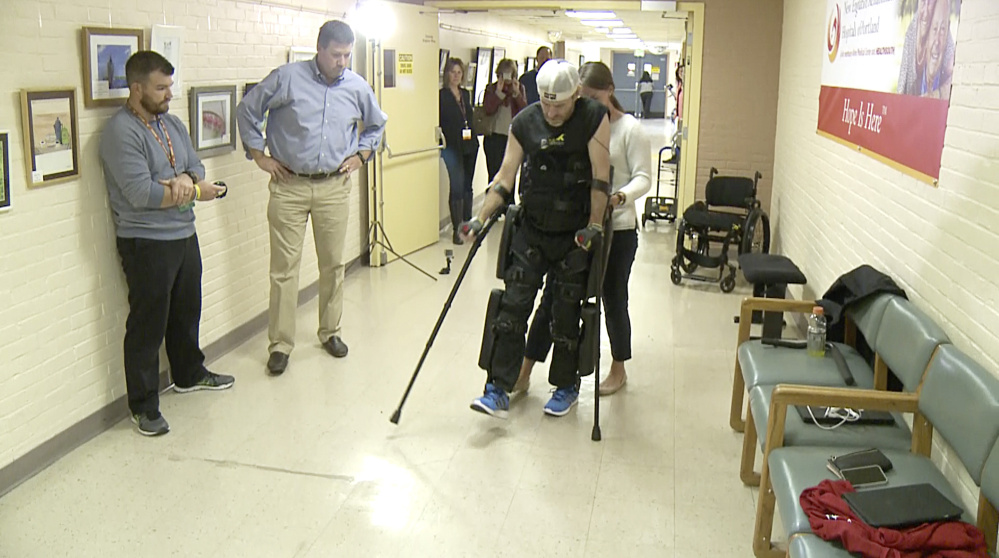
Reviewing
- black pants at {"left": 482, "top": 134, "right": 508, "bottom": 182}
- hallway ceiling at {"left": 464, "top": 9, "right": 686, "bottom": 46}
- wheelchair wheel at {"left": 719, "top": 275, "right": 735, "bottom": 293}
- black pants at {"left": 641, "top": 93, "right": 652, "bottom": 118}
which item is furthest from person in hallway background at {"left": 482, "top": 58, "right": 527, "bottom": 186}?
black pants at {"left": 641, "top": 93, "right": 652, "bottom": 118}

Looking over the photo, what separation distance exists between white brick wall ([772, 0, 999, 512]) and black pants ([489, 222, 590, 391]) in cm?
124

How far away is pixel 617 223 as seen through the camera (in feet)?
12.9

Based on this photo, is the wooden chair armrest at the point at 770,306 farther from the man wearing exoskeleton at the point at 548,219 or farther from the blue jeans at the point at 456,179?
the blue jeans at the point at 456,179

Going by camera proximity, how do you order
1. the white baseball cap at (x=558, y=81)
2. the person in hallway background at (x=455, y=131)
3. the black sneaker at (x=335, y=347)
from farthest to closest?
the person in hallway background at (x=455, y=131), the black sneaker at (x=335, y=347), the white baseball cap at (x=558, y=81)

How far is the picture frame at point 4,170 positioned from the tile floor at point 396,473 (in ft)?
3.42

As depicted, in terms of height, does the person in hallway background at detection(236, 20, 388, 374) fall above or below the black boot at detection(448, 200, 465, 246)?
above

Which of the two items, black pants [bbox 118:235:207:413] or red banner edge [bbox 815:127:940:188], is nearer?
red banner edge [bbox 815:127:940:188]

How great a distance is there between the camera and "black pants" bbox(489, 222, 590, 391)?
369 cm

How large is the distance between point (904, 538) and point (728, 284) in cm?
430

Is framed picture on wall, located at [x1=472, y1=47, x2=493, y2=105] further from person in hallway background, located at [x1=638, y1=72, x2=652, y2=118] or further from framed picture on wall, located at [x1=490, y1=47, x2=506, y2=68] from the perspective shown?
person in hallway background, located at [x1=638, y1=72, x2=652, y2=118]

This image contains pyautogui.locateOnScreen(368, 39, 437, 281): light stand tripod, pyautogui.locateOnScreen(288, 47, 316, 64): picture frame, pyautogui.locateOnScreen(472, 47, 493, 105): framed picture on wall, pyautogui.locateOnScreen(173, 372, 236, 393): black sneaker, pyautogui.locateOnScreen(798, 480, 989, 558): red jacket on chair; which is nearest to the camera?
pyautogui.locateOnScreen(798, 480, 989, 558): red jacket on chair

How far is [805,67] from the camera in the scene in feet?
19.1

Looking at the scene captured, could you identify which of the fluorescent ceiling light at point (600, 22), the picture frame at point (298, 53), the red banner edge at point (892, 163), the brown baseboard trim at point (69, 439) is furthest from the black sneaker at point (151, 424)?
the fluorescent ceiling light at point (600, 22)

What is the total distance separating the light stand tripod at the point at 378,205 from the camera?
636 cm
